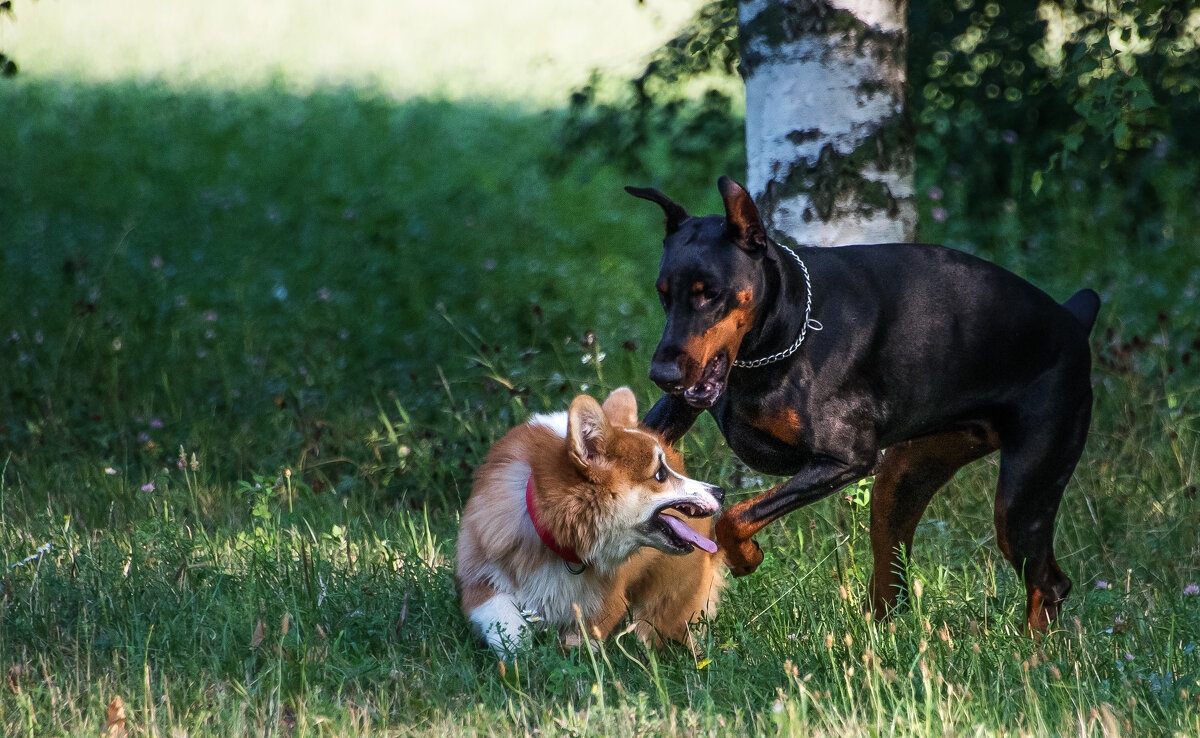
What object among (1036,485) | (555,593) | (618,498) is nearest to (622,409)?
(618,498)

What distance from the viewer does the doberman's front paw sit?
3418 mm

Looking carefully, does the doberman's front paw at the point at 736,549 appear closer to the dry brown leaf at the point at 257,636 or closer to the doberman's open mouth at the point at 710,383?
the doberman's open mouth at the point at 710,383

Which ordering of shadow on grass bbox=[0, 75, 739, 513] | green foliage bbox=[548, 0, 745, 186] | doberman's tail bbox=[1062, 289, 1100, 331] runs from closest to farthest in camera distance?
1. doberman's tail bbox=[1062, 289, 1100, 331]
2. shadow on grass bbox=[0, 75, 739, 513]
3. green foliage bbox=[548, 0, 745, 186]

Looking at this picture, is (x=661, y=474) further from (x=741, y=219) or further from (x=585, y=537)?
(x=741, y=219)

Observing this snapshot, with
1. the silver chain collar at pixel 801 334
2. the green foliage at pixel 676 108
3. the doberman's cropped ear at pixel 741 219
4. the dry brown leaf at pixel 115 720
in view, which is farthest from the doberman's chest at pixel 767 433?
the green foliage at pixel 676 108

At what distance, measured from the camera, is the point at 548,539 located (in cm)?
361

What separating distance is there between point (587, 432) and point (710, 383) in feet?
1.75

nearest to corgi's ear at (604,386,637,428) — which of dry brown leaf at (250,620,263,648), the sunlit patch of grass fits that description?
dry brown leaf at (250,620,263,648)

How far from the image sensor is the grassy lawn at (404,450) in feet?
10.5

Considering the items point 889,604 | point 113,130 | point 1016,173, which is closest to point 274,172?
Result: point 113,130

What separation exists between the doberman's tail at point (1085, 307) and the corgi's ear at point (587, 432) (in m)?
1.56

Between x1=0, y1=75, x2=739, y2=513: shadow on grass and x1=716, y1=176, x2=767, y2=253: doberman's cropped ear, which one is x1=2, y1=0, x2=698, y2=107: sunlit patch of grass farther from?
x1=716, y1=176, x2=767, y2=253: doberman's cropped ear

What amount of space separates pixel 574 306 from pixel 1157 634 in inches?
180

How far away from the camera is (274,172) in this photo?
11.0 meters
